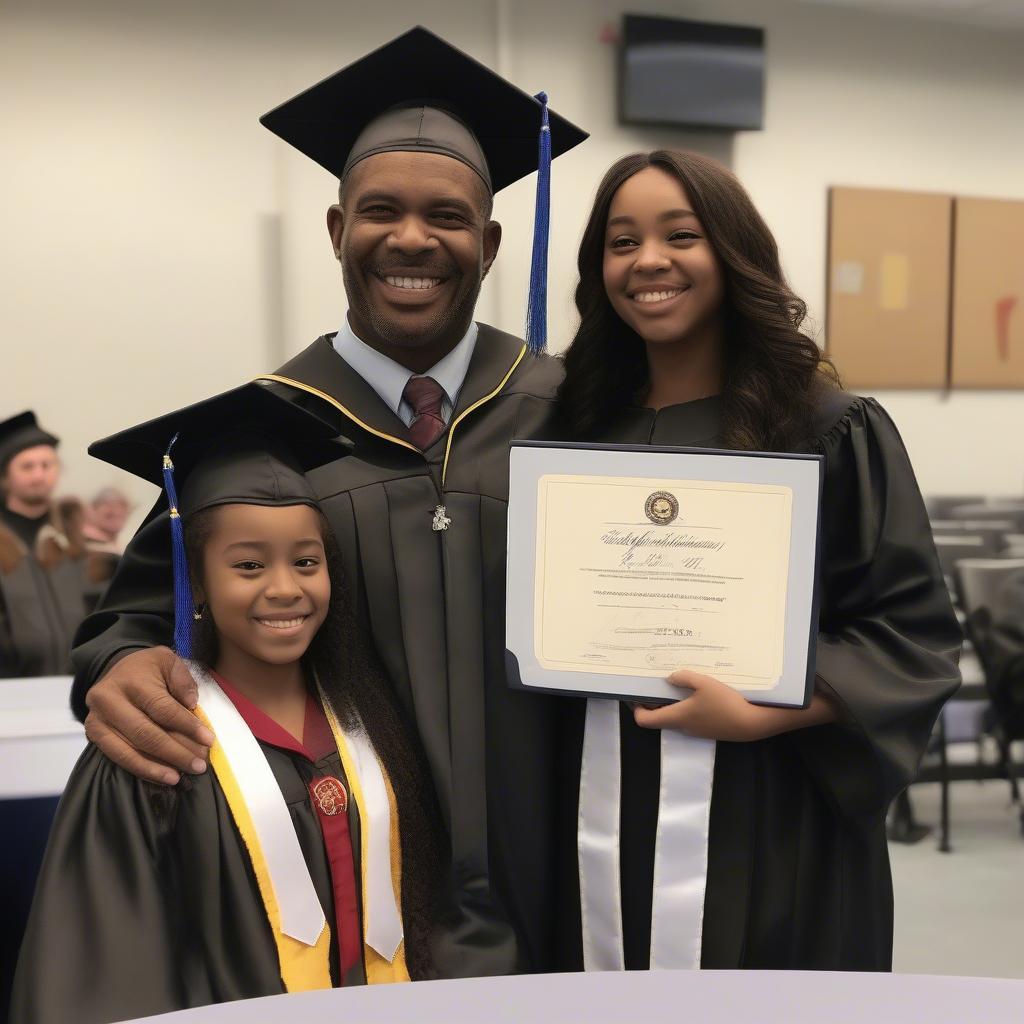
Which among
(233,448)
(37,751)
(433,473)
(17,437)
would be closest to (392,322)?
(433,473)

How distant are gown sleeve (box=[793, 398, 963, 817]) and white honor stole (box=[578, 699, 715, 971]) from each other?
186 mm

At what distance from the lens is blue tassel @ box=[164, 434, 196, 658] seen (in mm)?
1501

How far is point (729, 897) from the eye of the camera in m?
1.61

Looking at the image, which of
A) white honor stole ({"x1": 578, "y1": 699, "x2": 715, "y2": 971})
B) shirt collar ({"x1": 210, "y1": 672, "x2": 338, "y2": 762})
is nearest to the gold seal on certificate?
white honor stole ({"x1": 578, "y1": 699, "x2": 715, "y2": 971})

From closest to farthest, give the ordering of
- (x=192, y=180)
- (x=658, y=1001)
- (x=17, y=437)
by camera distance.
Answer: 1. (x=658, y=1001)
2. (x=17, y=437)
3. (x=192, y=180)

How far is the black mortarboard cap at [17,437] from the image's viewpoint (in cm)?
441

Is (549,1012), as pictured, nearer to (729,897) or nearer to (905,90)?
(729,897)

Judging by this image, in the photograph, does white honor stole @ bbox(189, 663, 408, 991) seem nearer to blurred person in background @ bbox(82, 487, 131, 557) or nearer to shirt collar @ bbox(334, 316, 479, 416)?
shirt collar @ bbox(334, 316, 479, 416)

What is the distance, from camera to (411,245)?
67.0 inches

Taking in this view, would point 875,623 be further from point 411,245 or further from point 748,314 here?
point 411,245

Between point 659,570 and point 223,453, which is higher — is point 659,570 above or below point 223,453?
below

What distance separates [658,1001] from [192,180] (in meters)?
5.10

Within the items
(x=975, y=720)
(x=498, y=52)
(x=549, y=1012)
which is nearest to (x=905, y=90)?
(x=498, y=52)

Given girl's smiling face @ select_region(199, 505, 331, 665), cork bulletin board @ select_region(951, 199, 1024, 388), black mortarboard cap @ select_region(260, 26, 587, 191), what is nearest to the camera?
girl's smiling face @ select_region(199, 505, 331, 665)
